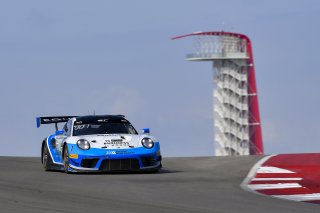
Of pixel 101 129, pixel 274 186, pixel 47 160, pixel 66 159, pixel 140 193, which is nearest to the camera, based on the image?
pixel 140 193

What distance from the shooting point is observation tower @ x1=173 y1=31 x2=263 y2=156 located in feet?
326

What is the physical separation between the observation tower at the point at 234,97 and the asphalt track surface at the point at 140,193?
8099 cm

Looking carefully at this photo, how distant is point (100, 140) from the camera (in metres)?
17.2

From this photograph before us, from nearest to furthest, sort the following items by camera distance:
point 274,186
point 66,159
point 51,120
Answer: point 274,186
point 66,159
point 51,120

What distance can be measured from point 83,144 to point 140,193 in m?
4.48

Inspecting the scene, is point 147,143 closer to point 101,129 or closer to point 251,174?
point 101,129

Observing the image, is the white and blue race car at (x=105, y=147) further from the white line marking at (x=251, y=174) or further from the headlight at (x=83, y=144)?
the white line marking at (x=251, y=174)

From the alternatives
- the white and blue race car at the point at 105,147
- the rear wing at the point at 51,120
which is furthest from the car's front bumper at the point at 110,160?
the rear wing at the point at 51,120

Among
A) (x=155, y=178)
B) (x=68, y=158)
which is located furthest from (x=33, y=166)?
(x=155, y=178)

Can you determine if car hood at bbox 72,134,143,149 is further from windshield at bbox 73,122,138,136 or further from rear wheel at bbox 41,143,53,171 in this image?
rear wheel at bbox 41,143,53,171

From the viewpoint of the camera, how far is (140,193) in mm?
12797

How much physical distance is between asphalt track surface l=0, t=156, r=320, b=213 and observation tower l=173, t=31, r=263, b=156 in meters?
81.0

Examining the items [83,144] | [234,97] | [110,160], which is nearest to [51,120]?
[83,144]

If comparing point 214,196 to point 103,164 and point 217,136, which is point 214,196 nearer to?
point 103,164
